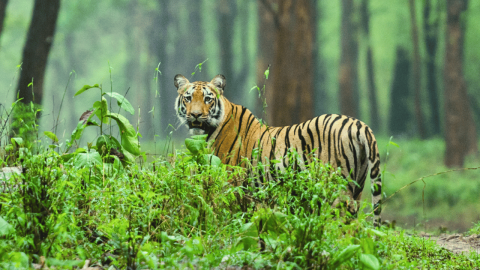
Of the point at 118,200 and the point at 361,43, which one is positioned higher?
the point at 361,43

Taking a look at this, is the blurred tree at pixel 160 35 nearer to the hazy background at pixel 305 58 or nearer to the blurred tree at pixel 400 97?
the hazy background at pixel 305 58

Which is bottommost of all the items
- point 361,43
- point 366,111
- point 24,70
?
point 366,111

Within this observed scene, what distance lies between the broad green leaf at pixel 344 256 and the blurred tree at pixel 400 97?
26.8 metres

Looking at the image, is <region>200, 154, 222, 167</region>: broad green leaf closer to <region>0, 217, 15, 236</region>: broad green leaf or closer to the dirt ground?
<region>0, 217, 15, 236</region>: broad green leaf

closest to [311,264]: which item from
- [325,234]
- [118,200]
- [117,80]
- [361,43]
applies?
[325,234]

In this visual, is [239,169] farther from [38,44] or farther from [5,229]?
[38,44]

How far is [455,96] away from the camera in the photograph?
14.6 metres

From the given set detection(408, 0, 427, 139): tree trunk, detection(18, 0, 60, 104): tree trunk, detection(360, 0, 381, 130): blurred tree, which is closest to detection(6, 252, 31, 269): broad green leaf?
detection(18, 0, 60, 104): tree trunk

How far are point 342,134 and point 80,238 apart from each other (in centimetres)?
266

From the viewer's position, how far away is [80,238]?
2.70m

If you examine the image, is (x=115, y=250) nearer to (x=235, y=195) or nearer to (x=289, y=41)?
(x=235, y=195)

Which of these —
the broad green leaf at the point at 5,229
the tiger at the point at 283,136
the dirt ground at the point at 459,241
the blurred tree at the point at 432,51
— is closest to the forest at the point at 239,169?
the broad green leaf at the point at 5,229

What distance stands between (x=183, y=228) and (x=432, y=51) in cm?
2266

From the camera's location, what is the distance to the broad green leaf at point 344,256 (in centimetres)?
223
